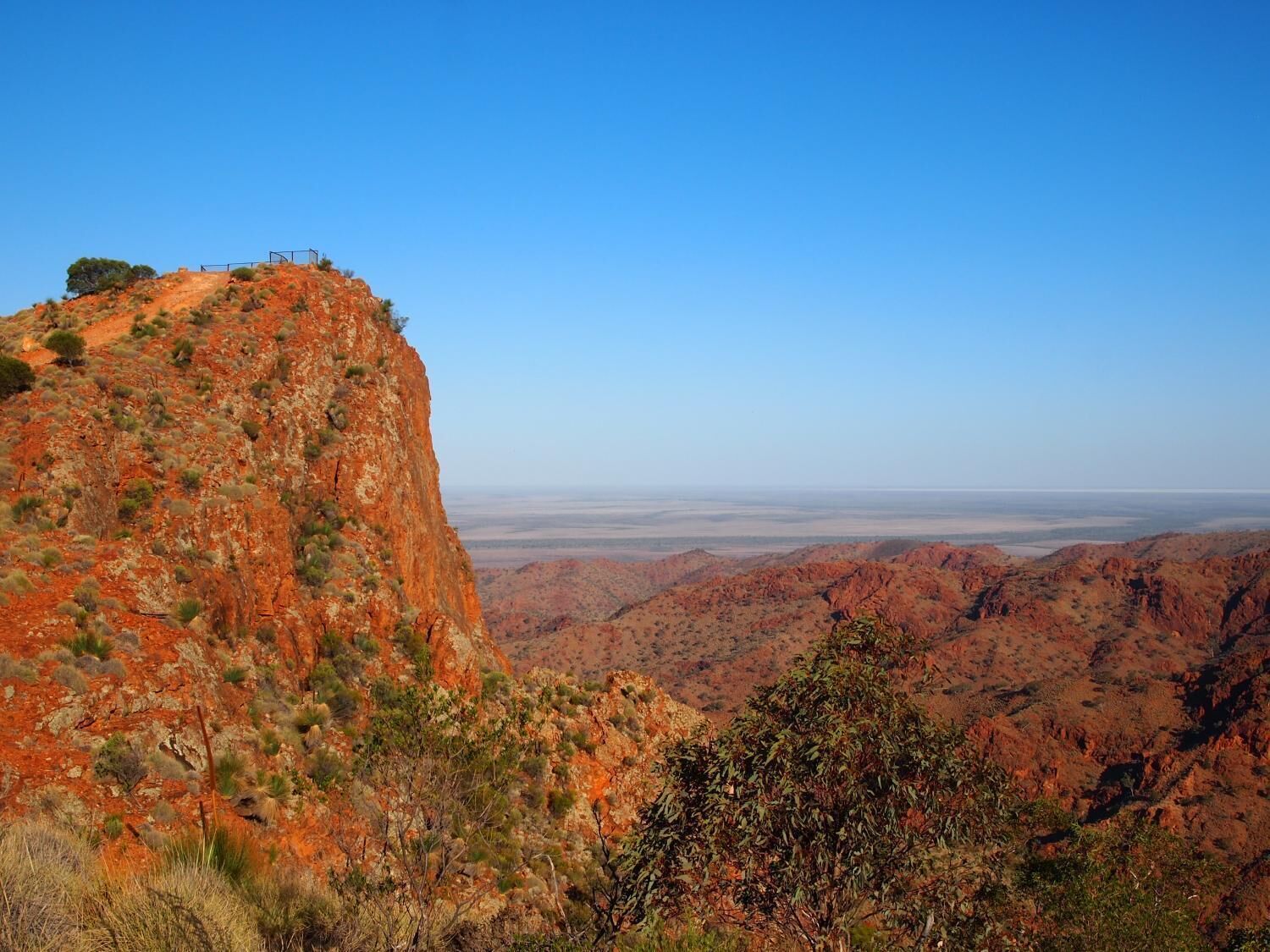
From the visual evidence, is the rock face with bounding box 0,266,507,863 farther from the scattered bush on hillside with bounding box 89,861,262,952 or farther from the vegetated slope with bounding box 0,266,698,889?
the scattered bush on hillside with bounding box 89,861,262,952

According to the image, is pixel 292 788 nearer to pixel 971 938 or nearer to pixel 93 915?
pixel 93 915

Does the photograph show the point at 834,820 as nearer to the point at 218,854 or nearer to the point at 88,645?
the point at 218,854

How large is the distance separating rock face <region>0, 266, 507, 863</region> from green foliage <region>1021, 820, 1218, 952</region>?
604 inches

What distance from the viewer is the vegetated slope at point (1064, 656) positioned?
38.9m

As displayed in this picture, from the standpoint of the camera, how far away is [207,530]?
68.6ft

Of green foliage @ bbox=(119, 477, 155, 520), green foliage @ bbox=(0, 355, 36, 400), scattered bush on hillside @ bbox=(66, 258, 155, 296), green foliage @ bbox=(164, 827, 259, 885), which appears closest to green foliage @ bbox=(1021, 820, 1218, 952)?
green foliage @ bbox=(164, 827, 259, 885)

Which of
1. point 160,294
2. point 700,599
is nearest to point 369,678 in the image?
point 160,294

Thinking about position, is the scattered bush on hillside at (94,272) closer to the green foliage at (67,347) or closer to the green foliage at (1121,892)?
the green foliage at (67,347)

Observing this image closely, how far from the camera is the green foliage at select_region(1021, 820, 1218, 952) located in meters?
13.4

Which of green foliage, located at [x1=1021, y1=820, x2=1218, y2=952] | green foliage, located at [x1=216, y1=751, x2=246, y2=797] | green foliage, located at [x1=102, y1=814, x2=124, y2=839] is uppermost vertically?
green foliage, located at [x1=102, y1=814, x2=124, y2=839]

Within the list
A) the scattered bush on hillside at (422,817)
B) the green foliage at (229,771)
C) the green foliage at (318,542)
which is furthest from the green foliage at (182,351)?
the scattered bush on hillside at (422,817)

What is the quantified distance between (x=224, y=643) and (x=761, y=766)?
1629cm

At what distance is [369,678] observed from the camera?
73.3ft

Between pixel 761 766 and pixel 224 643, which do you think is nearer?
pixel 761 766
